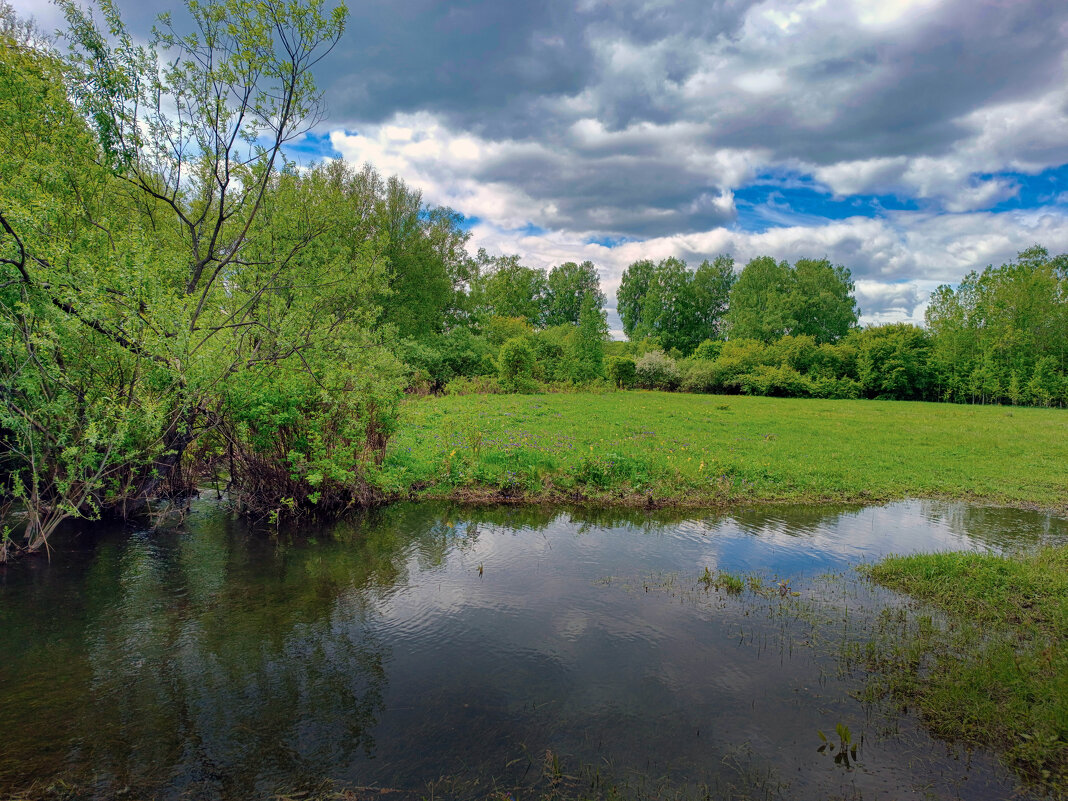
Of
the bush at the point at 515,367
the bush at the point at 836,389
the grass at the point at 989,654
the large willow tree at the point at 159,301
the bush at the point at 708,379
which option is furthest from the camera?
the bush at the point at 708,379

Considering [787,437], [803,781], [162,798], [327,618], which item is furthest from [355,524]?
[787,437]

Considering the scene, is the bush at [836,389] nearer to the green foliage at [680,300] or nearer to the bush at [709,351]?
the bush at [709,351]

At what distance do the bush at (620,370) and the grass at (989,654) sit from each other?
43104mm

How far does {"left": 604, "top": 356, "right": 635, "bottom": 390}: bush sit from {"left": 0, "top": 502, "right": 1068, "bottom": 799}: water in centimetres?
4245

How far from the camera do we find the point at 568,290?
309 feet

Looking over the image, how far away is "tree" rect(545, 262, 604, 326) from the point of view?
94438 millimetres

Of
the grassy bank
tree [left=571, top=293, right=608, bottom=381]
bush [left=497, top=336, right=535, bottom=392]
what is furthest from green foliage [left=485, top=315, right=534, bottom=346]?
the grassy bank

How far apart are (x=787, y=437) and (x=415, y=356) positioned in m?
25.2

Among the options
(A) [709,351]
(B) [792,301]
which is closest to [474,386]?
(A) [709,351]

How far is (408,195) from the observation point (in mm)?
46875

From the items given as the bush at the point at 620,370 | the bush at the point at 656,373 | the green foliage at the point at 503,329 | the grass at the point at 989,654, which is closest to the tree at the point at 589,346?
the bush at the point at 620,370

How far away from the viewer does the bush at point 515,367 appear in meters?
41.1

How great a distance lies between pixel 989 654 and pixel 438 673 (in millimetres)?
6111

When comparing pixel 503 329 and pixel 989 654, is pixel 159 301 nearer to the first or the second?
pixel 989 654
